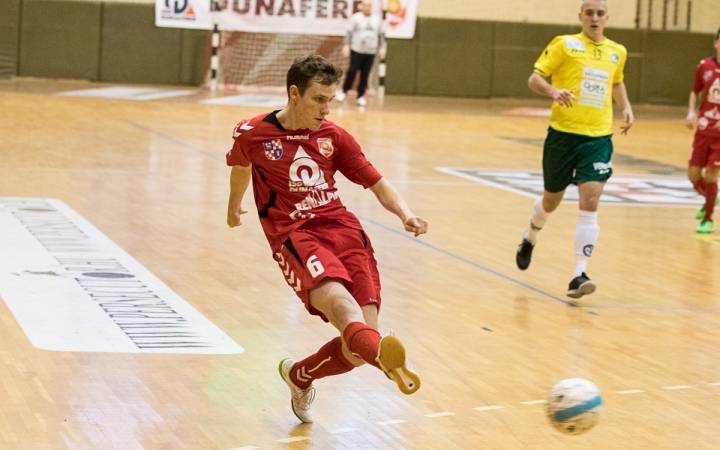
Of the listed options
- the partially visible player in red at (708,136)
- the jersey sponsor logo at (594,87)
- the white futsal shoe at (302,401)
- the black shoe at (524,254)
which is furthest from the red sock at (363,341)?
the partially visible player in red at (708,136)

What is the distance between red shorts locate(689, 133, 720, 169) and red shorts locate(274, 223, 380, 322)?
25.4 ft

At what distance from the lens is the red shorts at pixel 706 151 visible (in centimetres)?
1220

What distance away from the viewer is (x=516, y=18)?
95.6 feet

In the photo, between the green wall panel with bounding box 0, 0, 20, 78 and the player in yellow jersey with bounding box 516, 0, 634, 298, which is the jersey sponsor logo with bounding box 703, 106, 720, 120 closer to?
the player in yellow jersey with bounding box 516, 0, 634, 298

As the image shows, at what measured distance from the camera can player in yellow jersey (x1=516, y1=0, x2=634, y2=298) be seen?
8.78 m

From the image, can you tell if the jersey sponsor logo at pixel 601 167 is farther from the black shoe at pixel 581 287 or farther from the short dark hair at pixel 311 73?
the short dark hair at pixel 311 73

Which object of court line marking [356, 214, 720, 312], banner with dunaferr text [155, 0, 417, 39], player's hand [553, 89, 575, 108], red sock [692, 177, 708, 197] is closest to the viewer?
player's hand [553, 89, 575, 108]

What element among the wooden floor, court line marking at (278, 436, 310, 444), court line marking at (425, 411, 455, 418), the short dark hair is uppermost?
the short dark hair

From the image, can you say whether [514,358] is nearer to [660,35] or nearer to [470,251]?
[470,251]

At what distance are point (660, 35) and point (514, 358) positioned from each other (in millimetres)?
24364

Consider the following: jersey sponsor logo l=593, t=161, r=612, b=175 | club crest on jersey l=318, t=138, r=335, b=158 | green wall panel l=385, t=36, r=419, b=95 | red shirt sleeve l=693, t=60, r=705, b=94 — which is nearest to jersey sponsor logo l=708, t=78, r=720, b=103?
red shirt sleeve l=693, t=60, r=705, b=94

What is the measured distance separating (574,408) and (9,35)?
23159 millimetres

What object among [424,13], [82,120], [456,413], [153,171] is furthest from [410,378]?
[424,13]

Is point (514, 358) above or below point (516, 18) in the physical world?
below
